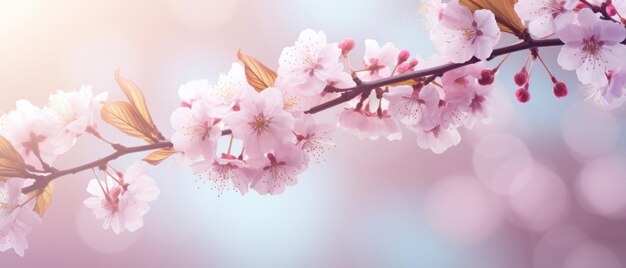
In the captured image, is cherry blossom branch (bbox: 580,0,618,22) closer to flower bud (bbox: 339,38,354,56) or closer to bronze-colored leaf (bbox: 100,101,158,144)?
flower bud (bbox: 339,38,354,56)

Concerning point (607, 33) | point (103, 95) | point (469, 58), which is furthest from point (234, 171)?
point (607, 33)

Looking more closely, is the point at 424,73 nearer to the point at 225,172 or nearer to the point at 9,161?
the point at 225,172

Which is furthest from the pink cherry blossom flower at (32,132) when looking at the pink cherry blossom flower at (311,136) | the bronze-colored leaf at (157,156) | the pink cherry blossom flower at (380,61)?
the pink cherry blossom flower at (380,61)

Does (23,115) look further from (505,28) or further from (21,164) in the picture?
(505,28)

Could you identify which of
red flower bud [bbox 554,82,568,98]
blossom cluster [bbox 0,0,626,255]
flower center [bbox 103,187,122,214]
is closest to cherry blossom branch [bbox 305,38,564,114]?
blossom cluster [bbox 0,0,626,255]

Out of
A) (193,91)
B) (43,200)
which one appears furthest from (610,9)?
(43,200)

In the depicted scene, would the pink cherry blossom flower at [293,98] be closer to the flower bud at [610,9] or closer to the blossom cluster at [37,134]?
the blossom cluster at [37,134]
